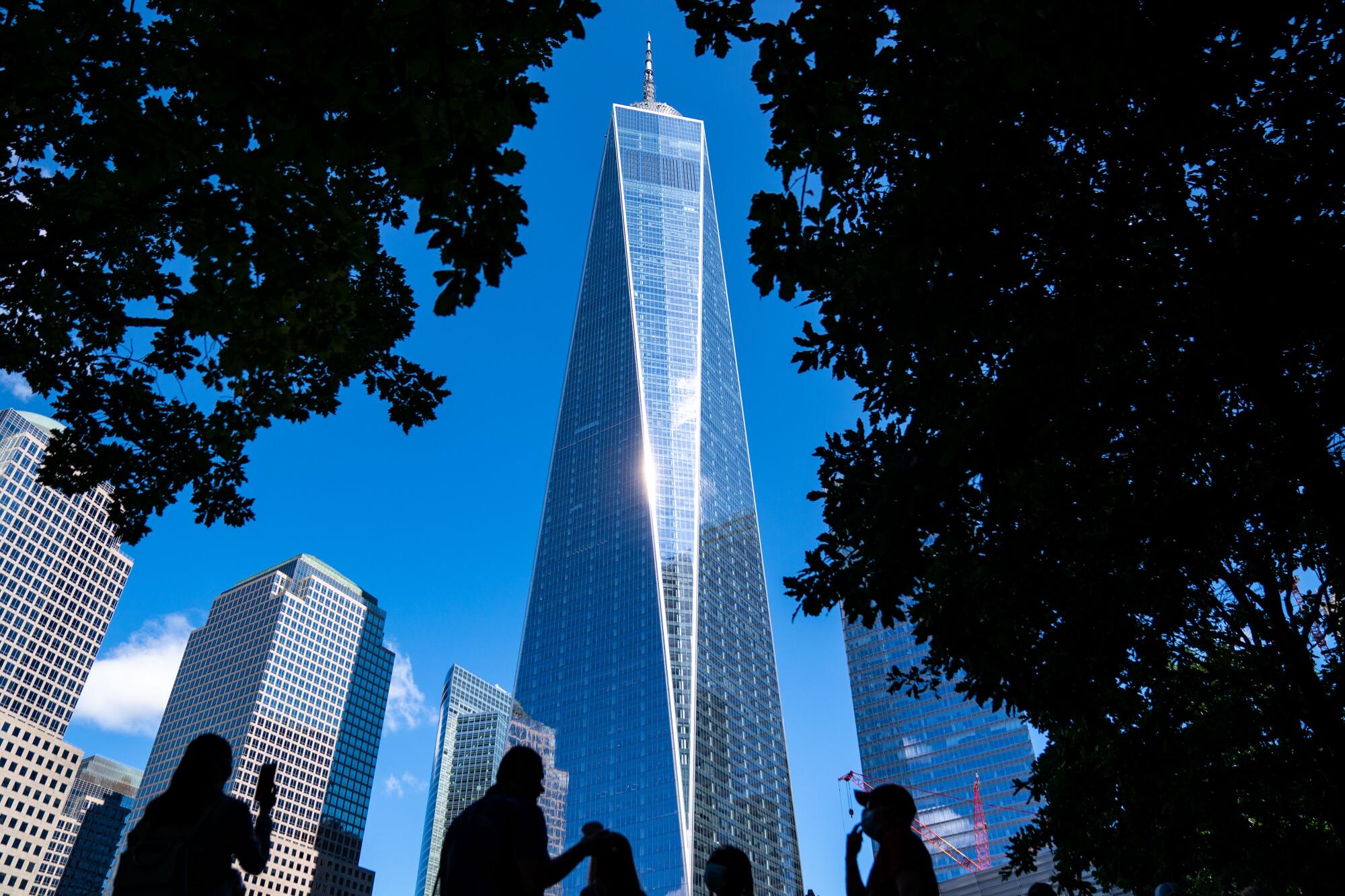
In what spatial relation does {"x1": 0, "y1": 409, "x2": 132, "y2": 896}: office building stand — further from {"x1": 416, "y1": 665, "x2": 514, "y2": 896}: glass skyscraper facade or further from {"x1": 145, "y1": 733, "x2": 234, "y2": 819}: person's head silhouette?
{"x1": 145, "y1": 733, "x2": 234, "y2": 819}: person's head silhouette

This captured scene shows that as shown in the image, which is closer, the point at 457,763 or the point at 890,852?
the point at 890,852

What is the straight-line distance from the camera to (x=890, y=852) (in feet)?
14.6

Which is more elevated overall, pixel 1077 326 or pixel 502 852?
pixel 1077 326

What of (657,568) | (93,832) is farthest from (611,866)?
(93,832)

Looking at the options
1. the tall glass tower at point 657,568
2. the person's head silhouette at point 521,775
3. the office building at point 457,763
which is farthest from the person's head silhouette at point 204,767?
the office building at point 457,763

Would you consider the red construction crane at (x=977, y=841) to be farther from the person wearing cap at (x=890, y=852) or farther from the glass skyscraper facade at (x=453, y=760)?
the person wearing cap at (x=890, y=852)

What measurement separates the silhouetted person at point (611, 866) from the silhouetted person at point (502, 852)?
6cm

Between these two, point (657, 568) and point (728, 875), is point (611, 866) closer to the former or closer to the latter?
point (728, 875)

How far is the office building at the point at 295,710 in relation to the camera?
155 m

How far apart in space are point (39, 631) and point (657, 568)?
9585 cm

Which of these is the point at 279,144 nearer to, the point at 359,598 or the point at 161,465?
the point at 161,465

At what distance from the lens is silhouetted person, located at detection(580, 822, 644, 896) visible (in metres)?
4.28

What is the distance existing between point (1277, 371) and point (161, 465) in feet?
34.9

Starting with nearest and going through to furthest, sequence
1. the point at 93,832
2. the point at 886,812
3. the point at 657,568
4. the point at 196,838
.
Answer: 1. the point at 196,838
2. the point at 886,812
3. the point at 657,568
4. the point at 93,832
